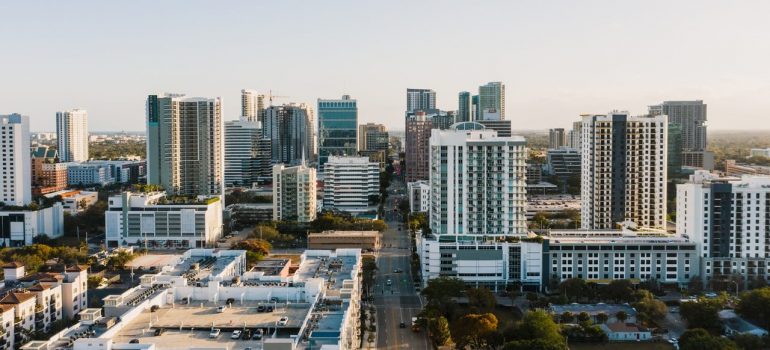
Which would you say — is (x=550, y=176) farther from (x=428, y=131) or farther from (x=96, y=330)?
(x=96, y=330)

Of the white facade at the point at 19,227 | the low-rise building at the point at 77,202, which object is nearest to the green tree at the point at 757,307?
the white facade at the point at 19,227

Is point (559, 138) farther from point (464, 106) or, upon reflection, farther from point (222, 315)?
point (222, 315)

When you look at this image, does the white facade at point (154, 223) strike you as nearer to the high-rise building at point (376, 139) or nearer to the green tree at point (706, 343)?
the green tree at point (706, 343)

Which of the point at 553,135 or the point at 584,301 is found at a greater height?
the point at 553,135

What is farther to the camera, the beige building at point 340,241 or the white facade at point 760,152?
the white facade at point 760,152

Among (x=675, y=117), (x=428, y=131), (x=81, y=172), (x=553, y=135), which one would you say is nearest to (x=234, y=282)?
(x=428, y=131)

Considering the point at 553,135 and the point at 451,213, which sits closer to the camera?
the point at 451,213
